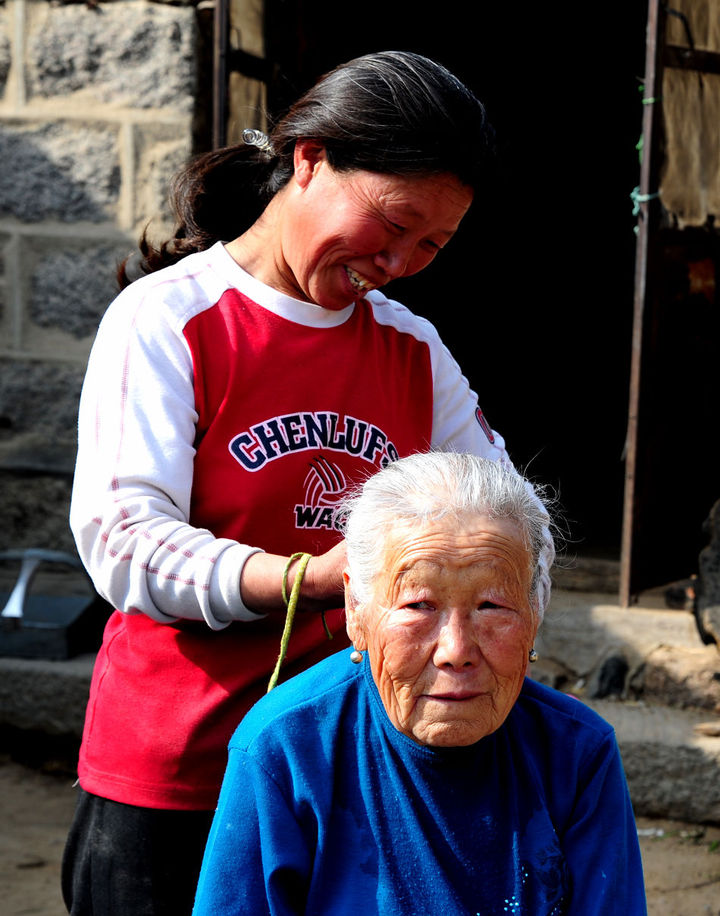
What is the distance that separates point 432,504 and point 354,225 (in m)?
0.47

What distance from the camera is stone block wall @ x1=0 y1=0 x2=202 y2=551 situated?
393cm

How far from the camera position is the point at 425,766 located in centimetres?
159

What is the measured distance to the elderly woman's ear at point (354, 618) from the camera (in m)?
1.63

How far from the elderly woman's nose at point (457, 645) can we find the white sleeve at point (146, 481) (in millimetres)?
285

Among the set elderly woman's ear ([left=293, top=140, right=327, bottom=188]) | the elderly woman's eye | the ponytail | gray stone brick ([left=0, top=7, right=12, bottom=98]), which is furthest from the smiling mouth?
gray stone brick ([left=0, top=7, right=12, bottom=98])

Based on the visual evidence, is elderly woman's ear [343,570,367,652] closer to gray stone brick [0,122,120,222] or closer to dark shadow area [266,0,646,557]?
gray stone brick [0,122,120,222]

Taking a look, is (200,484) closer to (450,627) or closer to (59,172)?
(450,627)

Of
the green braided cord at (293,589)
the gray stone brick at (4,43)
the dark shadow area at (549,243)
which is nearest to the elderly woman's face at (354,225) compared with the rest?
the green braided cord at (293,589)

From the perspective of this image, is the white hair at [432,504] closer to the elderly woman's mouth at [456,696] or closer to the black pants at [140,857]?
the elderly woman's mouth at [456,696]

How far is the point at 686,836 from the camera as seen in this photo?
3664 mm

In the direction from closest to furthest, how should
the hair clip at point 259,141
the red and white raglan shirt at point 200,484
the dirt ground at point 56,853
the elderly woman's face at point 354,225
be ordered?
the red and white raglan shirt at point 200,484
the elderly woman's face at point 354,225
the hair clip at point 259,141
the dirt ground at point 56,853

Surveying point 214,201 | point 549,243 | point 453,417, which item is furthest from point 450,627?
point 549,243

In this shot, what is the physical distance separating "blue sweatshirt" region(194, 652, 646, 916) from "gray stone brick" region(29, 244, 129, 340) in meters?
2.71

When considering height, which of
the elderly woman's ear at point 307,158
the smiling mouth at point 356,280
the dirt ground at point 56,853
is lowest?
the dirt ground at point 56,853
